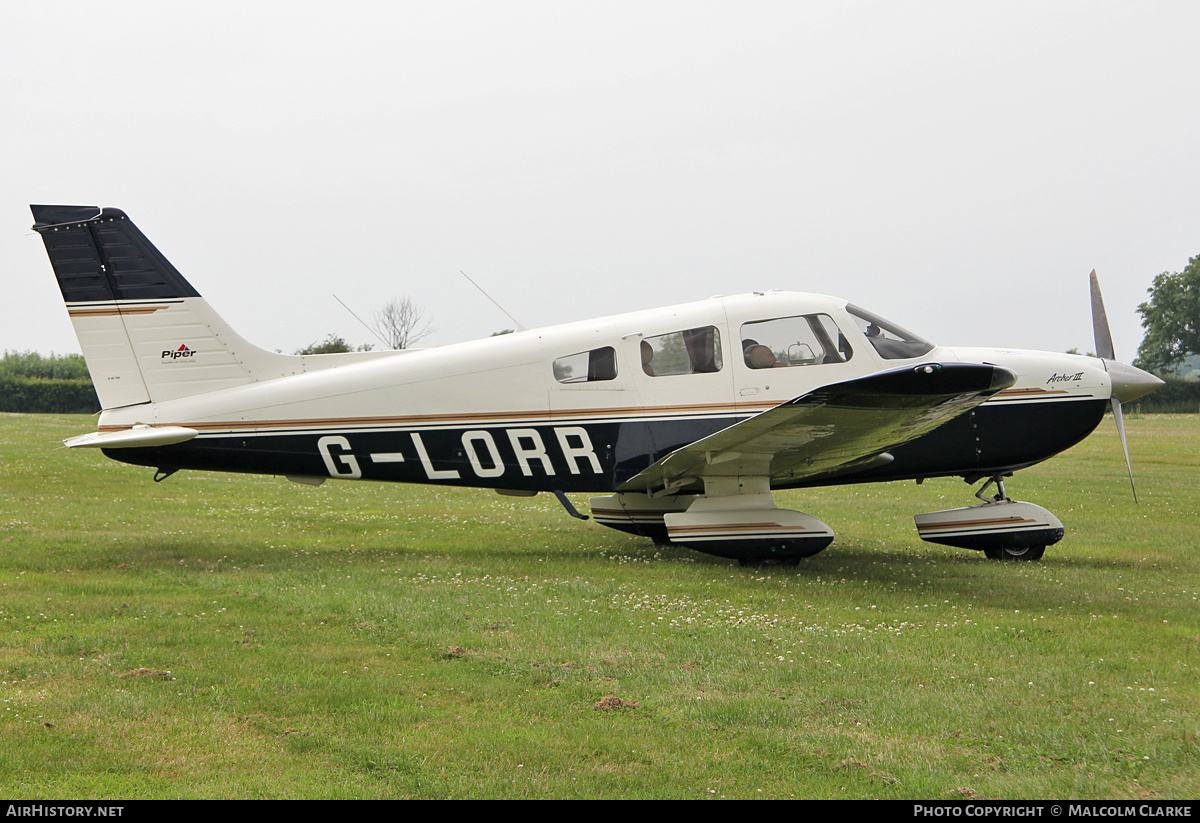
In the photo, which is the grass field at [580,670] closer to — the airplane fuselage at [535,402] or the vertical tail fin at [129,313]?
the airplane fuselage at [535,402]

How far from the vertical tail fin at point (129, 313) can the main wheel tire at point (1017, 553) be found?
864 cm

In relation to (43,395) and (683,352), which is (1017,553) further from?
(43,395)

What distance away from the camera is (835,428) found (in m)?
8.43

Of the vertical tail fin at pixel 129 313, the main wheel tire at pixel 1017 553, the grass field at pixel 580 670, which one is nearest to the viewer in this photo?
the grass field at pixel 580 670

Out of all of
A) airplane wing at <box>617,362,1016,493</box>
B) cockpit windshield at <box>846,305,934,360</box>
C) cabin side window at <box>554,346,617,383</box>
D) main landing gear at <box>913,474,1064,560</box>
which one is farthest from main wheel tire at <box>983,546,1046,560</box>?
cabin side window at <box>554,346,617,383</box>

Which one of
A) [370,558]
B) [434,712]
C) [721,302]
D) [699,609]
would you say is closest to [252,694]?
[434,712]

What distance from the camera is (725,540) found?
30.3 feet

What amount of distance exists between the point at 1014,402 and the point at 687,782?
7535mm

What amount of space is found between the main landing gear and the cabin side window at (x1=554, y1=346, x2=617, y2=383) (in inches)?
155

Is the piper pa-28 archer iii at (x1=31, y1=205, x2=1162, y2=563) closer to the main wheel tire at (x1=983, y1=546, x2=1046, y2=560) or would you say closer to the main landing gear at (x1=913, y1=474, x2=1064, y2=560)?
the main landing gear at (x1=913, y1=474, x2=1064, y2=560)

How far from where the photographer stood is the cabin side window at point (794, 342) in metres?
9.57

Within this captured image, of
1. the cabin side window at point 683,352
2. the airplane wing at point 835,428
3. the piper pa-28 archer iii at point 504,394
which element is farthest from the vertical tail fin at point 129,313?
the airplane wing at point 835,428

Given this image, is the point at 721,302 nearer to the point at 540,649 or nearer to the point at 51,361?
the point at 540,649

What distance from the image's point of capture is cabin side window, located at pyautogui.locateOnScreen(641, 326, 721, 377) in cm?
957
